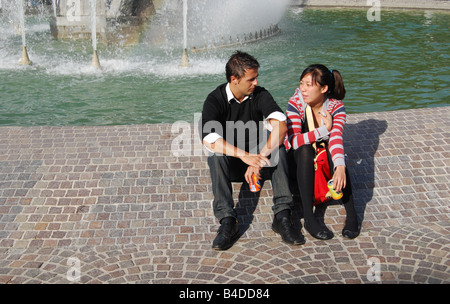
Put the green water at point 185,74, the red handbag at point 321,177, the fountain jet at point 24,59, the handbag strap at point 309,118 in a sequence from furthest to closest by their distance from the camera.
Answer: the fountain jet at point 24,59
the green water at point 185,74
the handbag strap at point 309,118
the red handbag at point 321,177

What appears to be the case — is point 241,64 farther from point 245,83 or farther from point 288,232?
point 288,232

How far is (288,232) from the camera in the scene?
484 cm

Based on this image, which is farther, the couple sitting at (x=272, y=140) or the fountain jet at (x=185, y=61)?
the fountain jet at (x=185, y=61)

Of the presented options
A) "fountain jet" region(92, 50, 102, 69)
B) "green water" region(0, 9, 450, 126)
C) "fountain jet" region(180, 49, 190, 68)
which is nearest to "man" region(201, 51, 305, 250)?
"green water" region(0, 9, 450, 126)

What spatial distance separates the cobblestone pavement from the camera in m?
4.43

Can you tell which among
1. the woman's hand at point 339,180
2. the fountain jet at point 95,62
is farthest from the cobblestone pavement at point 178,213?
the fountain jet at point 95,62

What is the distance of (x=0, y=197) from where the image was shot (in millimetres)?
5434

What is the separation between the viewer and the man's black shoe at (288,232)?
4793 mm

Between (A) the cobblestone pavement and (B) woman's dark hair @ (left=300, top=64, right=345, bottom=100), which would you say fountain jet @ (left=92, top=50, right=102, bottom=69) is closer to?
(A) the cobblestone pavement

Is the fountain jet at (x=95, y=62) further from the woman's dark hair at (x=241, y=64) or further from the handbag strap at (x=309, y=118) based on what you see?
the handbag strap at (x=309, y=118)

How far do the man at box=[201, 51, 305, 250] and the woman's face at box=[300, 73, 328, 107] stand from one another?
324 millimetres

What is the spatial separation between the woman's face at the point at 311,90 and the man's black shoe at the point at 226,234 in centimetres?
140
